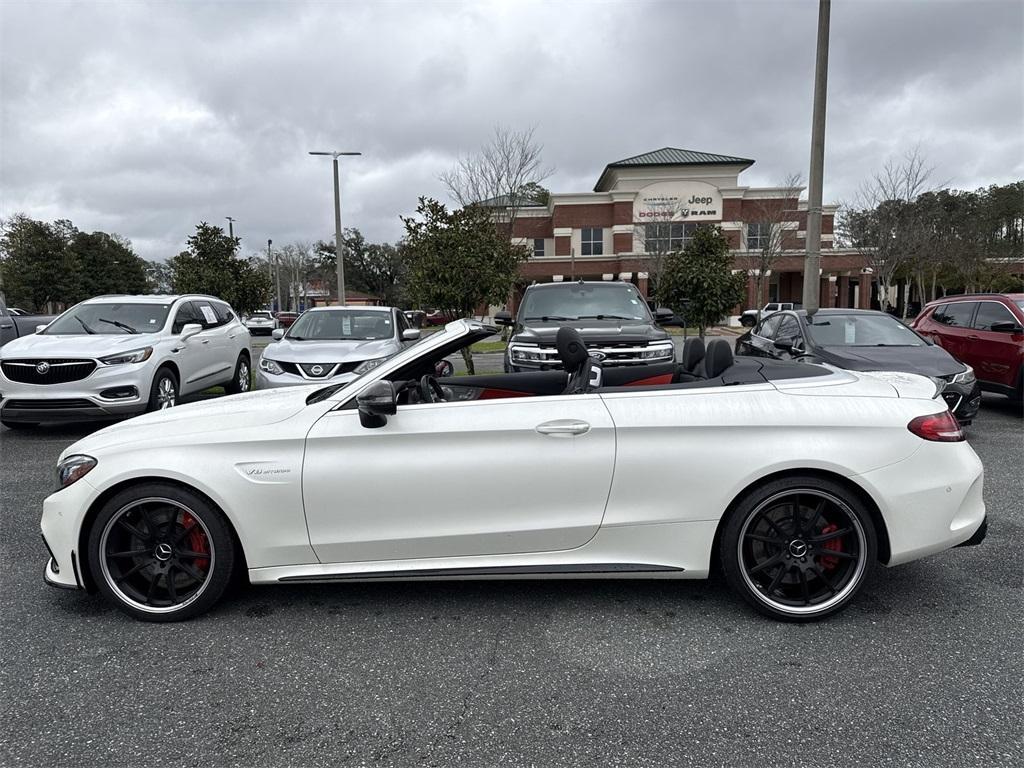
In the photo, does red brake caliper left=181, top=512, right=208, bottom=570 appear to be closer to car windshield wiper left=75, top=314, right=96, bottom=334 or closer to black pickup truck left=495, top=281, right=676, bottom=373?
black pickup truck left=495, top=281, right=676, bottom=373

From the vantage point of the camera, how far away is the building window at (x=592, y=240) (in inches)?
1987

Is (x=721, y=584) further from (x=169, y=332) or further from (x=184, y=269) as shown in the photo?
(x=184, y=269)

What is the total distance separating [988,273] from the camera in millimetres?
42219

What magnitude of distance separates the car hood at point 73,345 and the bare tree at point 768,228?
3562 centimetres

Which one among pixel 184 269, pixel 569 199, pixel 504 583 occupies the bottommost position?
pixel 504 583

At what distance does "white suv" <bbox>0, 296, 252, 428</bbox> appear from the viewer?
806 centimetres

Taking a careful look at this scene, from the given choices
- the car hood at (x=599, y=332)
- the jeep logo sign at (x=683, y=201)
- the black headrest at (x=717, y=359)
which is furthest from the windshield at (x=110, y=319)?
the jeep logo sign at (x=683, y=201)

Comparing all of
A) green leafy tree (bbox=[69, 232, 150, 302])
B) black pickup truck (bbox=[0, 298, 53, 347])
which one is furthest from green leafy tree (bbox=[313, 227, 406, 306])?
black pickup truck (bbox=[0, 298, 53, 347])

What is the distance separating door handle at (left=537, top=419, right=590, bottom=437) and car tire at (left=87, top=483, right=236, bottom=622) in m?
1.60

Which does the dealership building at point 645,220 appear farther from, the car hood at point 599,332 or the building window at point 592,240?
the car hood at point 599,332

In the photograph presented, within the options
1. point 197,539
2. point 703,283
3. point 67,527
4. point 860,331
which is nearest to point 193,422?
point 197,539

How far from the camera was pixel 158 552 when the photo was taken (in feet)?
11.0

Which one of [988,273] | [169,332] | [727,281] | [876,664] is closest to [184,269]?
[169,332]

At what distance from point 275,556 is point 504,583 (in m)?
1.26
